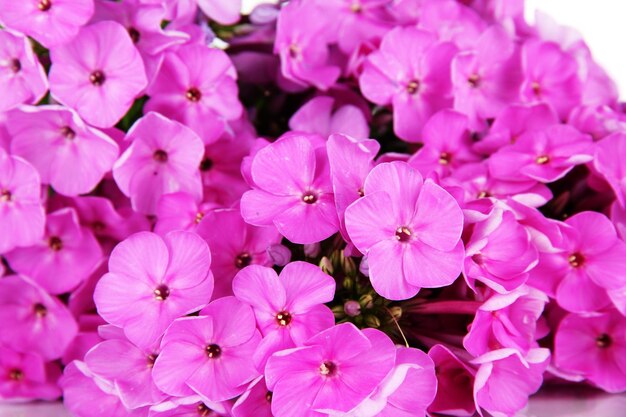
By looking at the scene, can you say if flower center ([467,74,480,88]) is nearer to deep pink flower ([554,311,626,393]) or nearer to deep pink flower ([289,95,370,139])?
deep pink flower ([289,95,370,139])

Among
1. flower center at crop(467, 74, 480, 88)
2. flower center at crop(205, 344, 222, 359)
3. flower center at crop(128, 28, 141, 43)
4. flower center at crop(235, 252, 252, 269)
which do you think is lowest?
flower center at crop(205, 344, 222, 359)

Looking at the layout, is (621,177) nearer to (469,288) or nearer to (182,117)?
(469,288)

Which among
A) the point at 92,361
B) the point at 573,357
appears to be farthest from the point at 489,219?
the point at 92,361

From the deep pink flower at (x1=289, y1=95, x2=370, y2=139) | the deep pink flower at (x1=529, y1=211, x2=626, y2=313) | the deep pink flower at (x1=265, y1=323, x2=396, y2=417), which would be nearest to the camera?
the deep pink flower at (x1=265, y1=323, x2=396, y2=417)

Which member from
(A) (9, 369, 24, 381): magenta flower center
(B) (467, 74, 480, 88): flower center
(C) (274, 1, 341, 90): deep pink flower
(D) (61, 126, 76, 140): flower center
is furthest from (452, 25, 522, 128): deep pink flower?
(A) (9, 369, 24, 381): magenta flower center

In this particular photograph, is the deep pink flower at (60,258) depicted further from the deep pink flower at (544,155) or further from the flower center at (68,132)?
the deep pink flower at (544,155)

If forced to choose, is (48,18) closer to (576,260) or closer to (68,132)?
(68,132)

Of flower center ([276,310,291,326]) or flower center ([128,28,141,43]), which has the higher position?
flower center ([128,28,141,43])
